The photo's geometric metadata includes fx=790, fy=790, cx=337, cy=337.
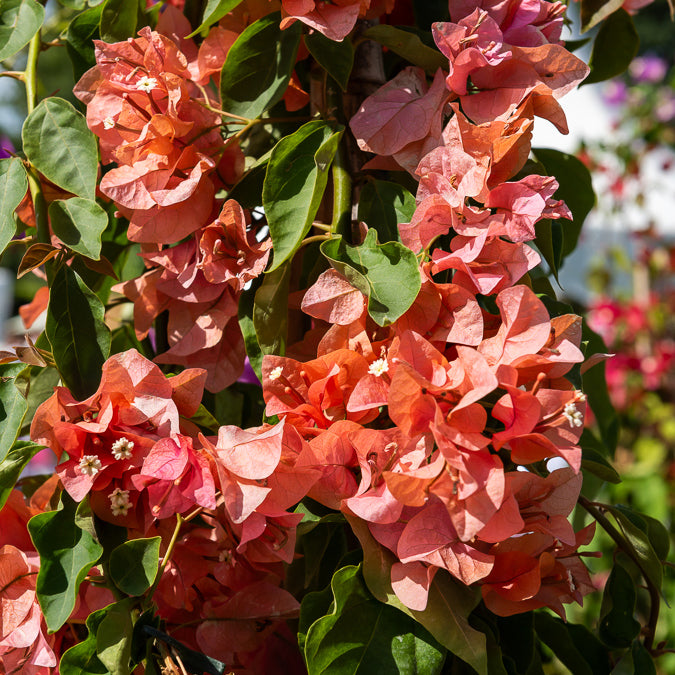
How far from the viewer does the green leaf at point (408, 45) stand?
484 millimetres

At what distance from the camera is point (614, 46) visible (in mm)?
610

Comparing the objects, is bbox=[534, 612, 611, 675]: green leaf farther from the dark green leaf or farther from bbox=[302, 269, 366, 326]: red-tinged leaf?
bbox=[302, 269, 366, 326]: red-tinged leaf

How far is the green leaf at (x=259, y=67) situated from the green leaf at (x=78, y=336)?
0.15m

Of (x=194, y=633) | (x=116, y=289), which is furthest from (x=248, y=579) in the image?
(x=116, y=289)

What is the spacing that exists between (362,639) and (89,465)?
0.57ft

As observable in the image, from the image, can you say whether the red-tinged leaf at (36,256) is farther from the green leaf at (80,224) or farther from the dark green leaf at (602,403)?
the dark green leaf at (602,403)

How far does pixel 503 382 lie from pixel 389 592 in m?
0.13

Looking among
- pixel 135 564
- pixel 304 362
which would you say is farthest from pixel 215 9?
pixel 135 564

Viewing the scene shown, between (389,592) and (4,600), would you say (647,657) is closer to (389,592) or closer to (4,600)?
(389,592)

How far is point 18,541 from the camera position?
500mm

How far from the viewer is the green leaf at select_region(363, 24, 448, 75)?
48cm

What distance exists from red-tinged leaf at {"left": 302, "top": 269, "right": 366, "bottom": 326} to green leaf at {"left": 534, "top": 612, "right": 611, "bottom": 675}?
29cm

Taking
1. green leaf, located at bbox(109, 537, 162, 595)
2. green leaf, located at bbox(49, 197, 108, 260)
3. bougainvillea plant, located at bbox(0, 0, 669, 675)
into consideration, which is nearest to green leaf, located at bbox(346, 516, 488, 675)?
bougainvillea plant, located at bbox(0, 0, 669, 675)

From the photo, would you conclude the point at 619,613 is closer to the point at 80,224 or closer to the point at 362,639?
the point at 362,639
